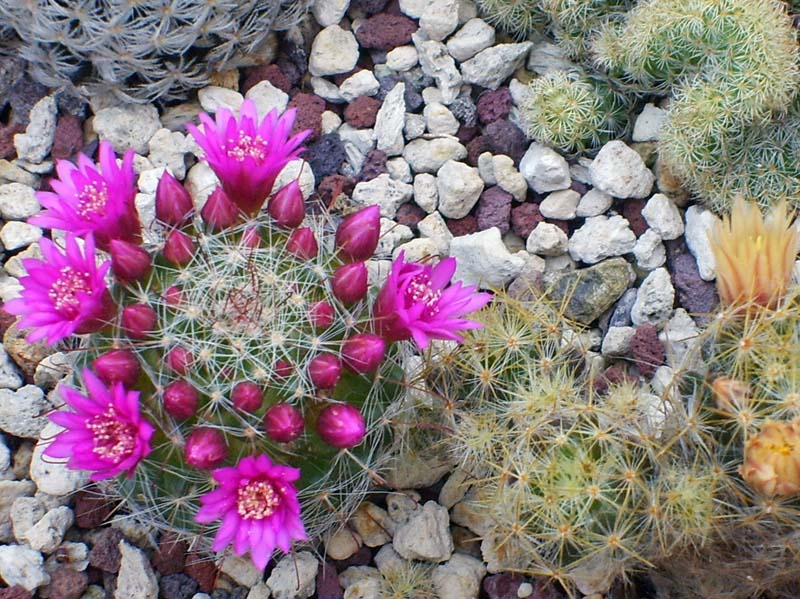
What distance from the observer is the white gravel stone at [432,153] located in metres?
2.92

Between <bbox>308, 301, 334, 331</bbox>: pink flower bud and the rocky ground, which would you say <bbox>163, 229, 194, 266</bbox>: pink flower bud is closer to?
<bbox>308, 301, 334, 331</bbox>: pink flower bud

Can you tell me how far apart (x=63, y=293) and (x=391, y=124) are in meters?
1.30

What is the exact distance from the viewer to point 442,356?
7.55 feet

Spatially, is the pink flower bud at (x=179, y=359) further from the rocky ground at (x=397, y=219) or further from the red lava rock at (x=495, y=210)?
the red lava rock at (x=495, y=210)

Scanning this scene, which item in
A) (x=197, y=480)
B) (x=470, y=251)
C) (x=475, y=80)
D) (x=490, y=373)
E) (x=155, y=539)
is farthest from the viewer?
(x=475, y=80)

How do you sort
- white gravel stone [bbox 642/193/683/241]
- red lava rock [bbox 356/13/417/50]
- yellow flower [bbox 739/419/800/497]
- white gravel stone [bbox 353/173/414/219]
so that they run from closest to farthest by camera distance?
yellow flower [bbox 739/419/800/497] < white gravel stone [bbox 642/193/683/241] < white gravel stone [bbox 353/173/414/219] < red lava rock [bbox 356/13/417/50]

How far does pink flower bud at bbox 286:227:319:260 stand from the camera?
2.08 metres

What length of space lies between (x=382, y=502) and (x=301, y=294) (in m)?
0.81

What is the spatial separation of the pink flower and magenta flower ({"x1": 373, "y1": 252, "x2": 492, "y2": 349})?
60 centimetres

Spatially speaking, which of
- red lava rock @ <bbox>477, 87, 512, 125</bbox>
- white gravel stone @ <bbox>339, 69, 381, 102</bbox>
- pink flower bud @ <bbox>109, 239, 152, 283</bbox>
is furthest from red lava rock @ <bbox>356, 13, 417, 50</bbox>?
pink flower bud @ <bbox>109, 239, 152, 283</bbox>

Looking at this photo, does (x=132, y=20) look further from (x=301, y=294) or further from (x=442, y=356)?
(x=442, y=356)

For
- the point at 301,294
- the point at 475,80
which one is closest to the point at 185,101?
the point at 475,80

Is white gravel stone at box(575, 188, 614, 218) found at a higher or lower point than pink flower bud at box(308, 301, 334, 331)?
lower

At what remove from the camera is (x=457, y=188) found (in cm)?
282
